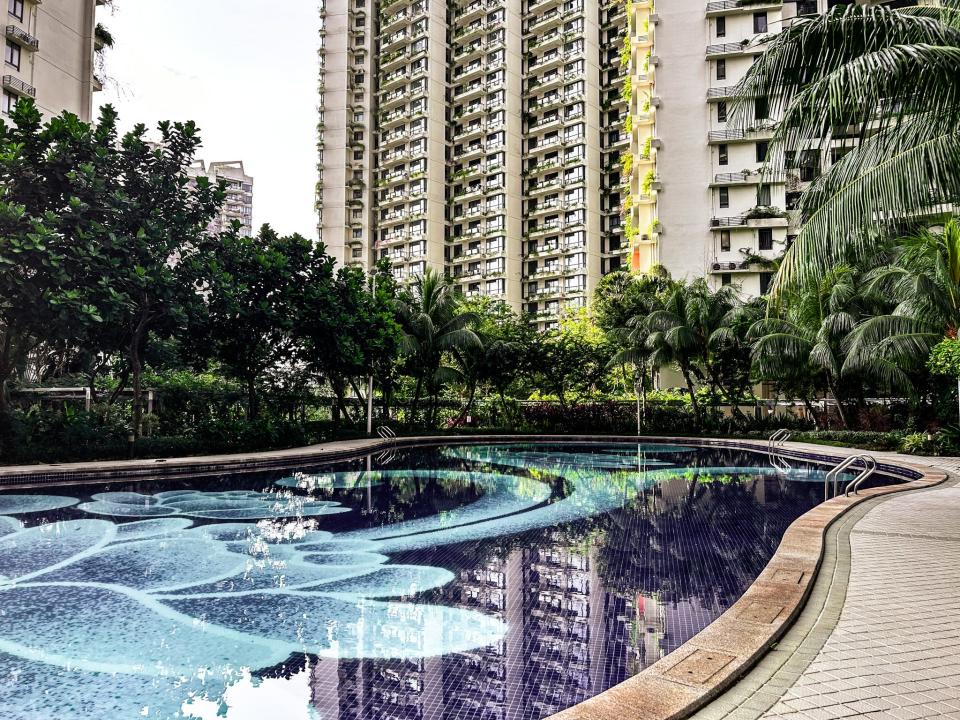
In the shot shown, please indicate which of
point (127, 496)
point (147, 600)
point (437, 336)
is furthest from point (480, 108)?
point (147, 600)

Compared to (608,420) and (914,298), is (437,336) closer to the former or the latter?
(608,420)

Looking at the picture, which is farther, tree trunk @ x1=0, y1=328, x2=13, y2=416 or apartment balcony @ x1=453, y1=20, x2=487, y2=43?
apartment balcony @ x1=453, y1=20, x2=487, y2=43

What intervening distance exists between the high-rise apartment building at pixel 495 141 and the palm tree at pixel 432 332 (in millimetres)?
18647

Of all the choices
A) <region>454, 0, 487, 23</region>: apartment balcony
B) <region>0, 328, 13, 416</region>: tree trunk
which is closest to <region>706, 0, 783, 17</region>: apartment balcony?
<region>454, 0, 487, 23</region>: apartment balcony

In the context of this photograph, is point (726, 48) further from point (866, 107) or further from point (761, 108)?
point (866, 107)

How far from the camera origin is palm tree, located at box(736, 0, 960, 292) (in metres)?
6.39

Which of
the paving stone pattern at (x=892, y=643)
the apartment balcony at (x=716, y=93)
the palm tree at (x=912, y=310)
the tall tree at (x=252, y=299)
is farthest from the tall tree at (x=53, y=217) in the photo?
the apartment balcony at (x=716, y=93)

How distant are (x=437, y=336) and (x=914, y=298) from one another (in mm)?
14233

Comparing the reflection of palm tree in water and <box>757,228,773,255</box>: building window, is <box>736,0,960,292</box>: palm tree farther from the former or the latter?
<box>757,228,773,255</box>: building window

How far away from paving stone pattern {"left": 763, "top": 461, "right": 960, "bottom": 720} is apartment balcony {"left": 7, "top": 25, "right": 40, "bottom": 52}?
35.0 meters

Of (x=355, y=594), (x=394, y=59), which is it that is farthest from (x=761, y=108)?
(x=394, y=59)

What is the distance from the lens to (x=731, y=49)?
35.2 m

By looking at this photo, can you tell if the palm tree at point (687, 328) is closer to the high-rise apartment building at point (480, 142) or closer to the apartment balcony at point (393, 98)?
the high-rise apartment building at point (480, 142)

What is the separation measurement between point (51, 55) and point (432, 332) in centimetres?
2344
